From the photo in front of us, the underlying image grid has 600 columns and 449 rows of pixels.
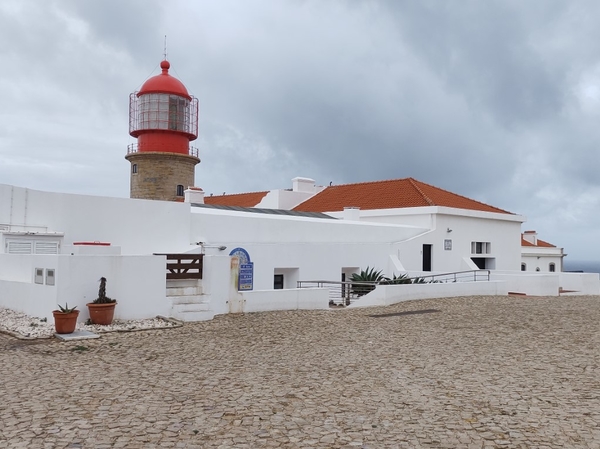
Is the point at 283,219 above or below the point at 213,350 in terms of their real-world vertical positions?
above

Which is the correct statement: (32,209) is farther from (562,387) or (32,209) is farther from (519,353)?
(562,387)

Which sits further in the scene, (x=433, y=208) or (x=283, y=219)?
(x=433, y=208)

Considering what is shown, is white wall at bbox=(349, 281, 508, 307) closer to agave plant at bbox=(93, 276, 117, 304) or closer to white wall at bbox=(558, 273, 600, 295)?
white wall at bbox=(558, 273, 600, 295)

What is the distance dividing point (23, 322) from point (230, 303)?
14.3ft

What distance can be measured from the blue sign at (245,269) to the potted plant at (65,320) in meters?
8.17

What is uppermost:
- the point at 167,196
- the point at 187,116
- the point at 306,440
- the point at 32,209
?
the point at 187,116

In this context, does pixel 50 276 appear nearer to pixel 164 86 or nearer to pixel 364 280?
pixel 364 280

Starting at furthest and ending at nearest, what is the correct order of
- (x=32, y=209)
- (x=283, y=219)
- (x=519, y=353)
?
(x=283, y=219), (x=32, y=209), (x=519, y=353)

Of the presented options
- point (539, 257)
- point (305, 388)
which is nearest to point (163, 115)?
point (305, 388)

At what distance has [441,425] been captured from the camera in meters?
5.32

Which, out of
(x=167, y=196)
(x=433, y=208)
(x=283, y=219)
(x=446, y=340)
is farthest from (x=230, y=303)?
(x=167, y=196)

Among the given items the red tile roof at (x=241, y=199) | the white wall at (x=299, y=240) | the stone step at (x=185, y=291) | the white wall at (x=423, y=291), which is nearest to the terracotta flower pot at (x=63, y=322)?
the stone step at (x=185, y=291)

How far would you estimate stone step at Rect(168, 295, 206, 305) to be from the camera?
1246cm

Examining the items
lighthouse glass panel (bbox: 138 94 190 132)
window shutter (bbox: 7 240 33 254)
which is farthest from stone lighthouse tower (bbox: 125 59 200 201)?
window shutter (bbox: 7 240 33 254)
